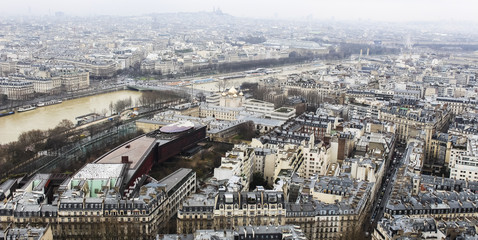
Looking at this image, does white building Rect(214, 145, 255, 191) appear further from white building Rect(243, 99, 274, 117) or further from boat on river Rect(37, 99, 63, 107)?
boat on river Rect(37, 99, 63, 107)

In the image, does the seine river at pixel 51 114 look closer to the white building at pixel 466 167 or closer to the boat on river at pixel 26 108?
the boat on river at pixel 26 108

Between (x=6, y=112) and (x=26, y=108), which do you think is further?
(x=26, y=108)

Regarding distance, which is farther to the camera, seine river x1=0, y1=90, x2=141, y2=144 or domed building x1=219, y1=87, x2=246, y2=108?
domed building x1=219, y1=87, x2=246, y2=108

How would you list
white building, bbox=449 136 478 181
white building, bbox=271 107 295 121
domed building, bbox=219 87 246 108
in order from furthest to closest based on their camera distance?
domed building, bbox=219 87 246 108
white building, bbox=271 107 295 121
white building, bbox=449 136 478 181

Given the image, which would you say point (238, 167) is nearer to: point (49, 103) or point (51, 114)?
point (51, 114)

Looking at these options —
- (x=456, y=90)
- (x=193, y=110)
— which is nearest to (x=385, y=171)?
(x=193, y=110)

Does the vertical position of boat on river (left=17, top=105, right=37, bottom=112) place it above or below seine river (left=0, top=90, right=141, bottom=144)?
above

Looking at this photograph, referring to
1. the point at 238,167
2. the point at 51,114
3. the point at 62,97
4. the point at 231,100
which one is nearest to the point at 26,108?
the point at 51,114

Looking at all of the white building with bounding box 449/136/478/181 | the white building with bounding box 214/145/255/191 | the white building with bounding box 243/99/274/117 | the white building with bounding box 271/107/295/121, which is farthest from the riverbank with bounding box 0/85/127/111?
the white building with bounding box 449/136/478/181
